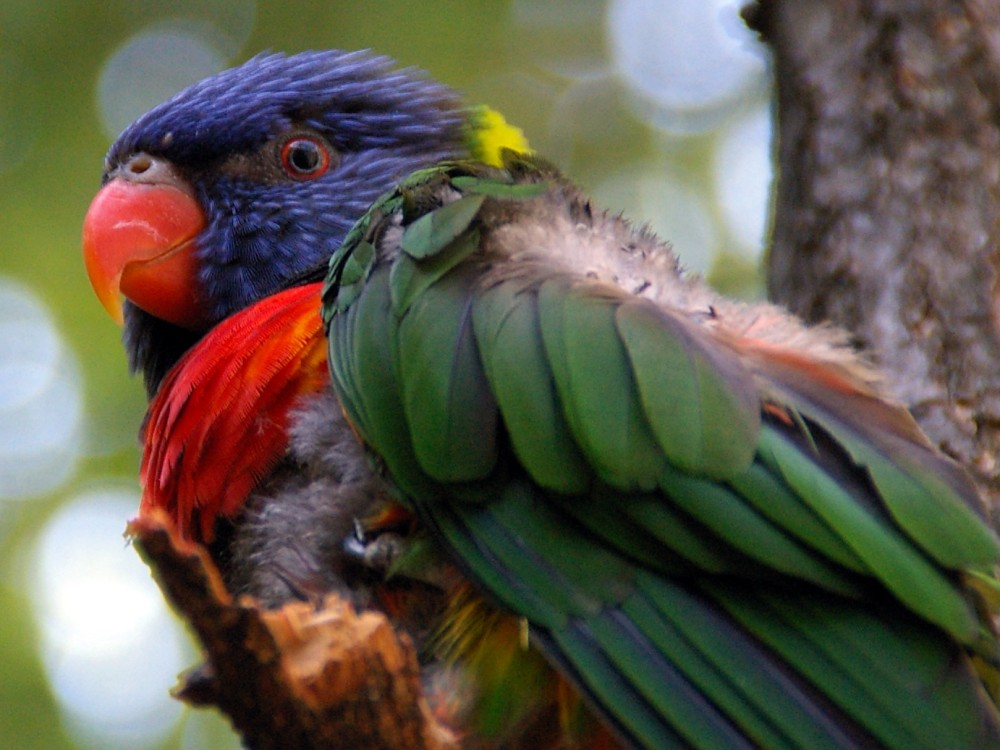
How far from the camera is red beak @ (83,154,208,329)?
2.89 metres

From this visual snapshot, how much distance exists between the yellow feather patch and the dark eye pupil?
476 mm

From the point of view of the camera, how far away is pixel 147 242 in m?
2.92

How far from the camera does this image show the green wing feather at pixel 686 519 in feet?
5.48

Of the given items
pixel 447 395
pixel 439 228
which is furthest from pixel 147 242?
pixel 447 395

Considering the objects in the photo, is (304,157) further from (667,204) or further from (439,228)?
(667,204)

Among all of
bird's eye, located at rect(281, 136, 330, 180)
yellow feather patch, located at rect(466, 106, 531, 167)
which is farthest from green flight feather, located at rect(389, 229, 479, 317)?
yellow feather patch, located at rect(466, 106, 531, 167)

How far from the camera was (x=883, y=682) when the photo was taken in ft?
5.43

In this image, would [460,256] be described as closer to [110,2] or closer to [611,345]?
[611,345]

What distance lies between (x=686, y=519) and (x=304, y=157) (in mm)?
1805

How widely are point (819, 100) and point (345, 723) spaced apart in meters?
2.15

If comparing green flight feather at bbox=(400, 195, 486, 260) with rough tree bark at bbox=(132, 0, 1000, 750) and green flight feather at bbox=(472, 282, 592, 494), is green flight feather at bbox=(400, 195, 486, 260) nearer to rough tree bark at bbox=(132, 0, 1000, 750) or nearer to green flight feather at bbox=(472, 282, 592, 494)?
green flight feather at bbox=(472, 282, 592, 494)

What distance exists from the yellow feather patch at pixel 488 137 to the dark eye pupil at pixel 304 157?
0.48 metres

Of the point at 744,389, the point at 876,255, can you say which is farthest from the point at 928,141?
the point at 744,389

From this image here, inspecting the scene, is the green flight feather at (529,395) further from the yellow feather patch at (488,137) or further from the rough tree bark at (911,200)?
the yellow feather patch at (488,137)
